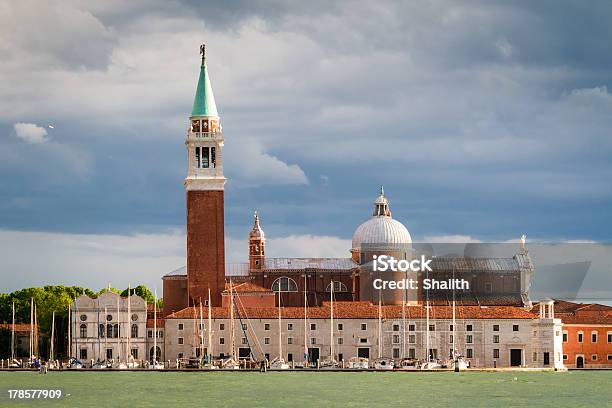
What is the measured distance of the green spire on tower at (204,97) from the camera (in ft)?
251

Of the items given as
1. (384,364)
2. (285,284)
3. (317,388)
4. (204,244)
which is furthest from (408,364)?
(317,388)

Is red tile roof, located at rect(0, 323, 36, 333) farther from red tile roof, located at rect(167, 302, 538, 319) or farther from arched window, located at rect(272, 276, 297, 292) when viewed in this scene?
arched window, located at rect(272, 276, 297, 292)

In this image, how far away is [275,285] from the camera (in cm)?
7938

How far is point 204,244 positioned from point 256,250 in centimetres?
544

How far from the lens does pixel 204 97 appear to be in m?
76.9

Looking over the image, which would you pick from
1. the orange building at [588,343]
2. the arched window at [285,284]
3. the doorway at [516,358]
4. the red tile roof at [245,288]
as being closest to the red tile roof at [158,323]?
the red tile roof at [245,288]

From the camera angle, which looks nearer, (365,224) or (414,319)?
(414,319)

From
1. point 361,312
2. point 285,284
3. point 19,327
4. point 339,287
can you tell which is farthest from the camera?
point 19,327

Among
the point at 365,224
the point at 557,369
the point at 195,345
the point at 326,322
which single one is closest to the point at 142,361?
the point at 195,345

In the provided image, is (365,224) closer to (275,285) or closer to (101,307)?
(275,285)

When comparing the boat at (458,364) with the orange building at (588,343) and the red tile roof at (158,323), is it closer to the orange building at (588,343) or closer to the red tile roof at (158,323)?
the orange building at (588,343)

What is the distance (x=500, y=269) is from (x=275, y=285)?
1249 cm

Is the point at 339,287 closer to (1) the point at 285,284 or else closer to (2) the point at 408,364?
(1) the point at 285,284

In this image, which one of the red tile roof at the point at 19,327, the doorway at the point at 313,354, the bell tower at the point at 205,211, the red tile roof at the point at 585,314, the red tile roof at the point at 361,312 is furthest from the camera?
the red tile roof at the point at 19,327
